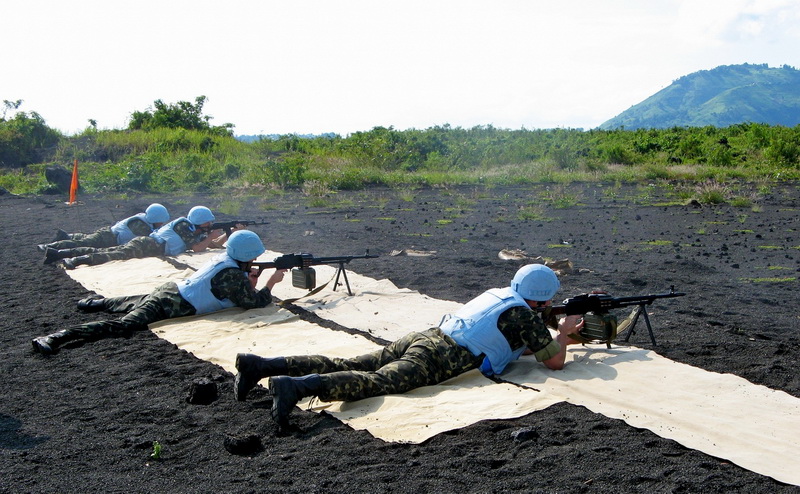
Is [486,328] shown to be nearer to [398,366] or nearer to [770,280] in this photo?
[398,366]

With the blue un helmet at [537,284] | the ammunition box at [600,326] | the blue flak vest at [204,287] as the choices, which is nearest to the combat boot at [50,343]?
the blue flak vest at [204,287]

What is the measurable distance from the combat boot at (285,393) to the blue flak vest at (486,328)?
1234 mm

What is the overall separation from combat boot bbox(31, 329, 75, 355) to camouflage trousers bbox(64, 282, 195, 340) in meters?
0.04

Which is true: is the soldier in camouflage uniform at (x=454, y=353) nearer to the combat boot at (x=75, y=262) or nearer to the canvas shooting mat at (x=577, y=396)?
the canvas shooting mat at (x=577, y=396)

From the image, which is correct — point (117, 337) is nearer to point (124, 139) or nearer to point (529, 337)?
point (529, 337)

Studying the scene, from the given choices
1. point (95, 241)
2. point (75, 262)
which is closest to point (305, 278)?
point (75, 262)

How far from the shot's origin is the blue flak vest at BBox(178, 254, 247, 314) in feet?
25.0

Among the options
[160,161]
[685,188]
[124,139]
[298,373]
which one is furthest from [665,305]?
[124,139]

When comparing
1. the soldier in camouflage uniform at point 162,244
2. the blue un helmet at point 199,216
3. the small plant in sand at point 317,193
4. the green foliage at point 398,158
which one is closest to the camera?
the soldier in camouflage uniform at point 162,244

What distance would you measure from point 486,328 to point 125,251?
7.73 metres

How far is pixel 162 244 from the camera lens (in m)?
11.6

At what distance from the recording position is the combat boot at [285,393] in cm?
466

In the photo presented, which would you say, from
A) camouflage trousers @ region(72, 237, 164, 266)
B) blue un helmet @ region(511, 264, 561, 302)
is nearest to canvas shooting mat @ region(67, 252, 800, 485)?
blue un helmet @ region(511, 264, 561, 302)

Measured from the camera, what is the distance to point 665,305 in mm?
7961
